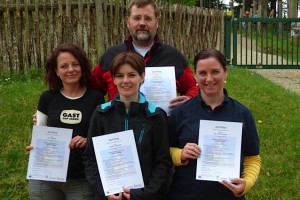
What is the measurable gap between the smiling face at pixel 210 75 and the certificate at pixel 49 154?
37.8 inches

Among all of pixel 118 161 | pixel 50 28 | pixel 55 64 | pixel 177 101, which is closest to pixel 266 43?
pixel 50 28

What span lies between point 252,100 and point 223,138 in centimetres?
505

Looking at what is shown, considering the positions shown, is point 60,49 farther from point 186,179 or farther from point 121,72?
point 186,179

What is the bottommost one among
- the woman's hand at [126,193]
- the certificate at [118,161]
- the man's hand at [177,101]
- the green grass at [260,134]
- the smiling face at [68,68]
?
the green grass at [260,134]

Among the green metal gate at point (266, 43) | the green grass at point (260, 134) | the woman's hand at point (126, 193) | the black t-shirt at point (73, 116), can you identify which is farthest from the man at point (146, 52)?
the green metal gate at point (266, 43)

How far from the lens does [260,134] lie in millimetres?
6051

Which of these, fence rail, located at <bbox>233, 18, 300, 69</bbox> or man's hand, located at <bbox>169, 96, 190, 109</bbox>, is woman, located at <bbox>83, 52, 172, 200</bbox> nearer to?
man's hand, located at <bbox>169, 96, 190, 109</bbox>

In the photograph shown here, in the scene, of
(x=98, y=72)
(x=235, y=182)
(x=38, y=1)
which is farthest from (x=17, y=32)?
(x=235, y=182)

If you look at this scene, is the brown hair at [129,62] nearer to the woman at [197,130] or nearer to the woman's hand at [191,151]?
the woman at [197,130]

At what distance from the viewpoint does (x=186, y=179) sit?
2.71 m

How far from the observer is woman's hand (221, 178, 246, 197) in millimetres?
2547

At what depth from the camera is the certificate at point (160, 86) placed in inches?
125

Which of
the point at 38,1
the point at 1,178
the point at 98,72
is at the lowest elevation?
the point at 1,178

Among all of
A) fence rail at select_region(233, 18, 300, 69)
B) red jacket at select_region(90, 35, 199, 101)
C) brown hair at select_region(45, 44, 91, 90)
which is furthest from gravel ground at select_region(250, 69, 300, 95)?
brown hair at select_region(45, 44, 91, 90)
